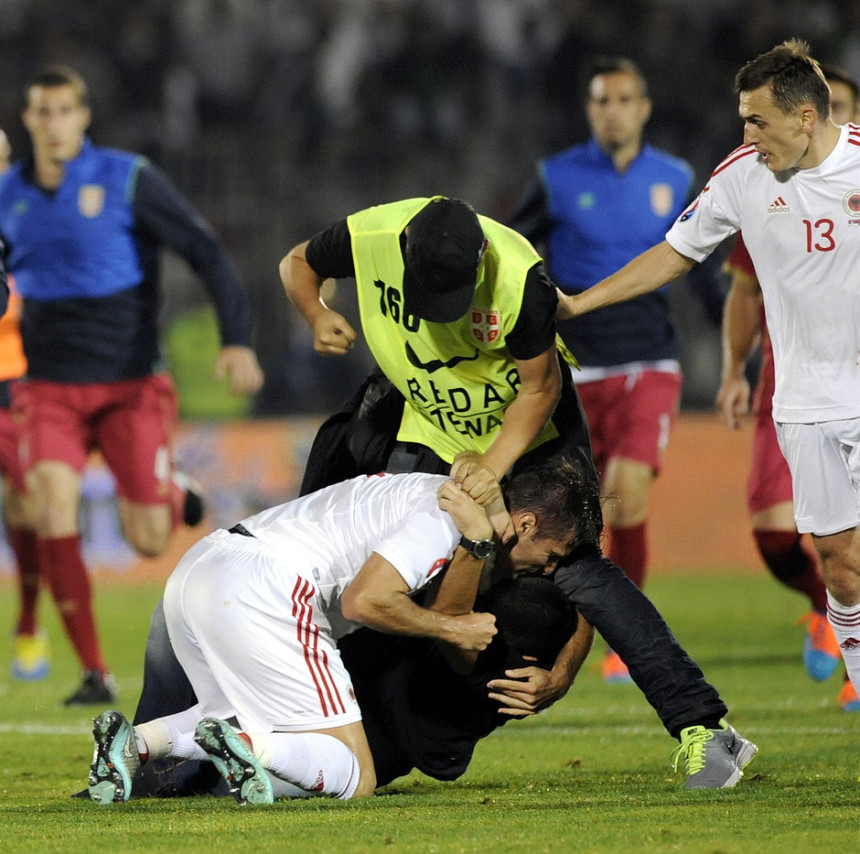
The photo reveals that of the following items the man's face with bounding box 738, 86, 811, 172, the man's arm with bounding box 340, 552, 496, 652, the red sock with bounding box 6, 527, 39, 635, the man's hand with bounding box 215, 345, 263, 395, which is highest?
the man's face with bounding box 738, 86, 811, 172

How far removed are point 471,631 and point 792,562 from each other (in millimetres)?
3199


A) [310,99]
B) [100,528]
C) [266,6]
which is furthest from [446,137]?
[100,528]

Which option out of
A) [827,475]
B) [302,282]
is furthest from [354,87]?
[827,475]

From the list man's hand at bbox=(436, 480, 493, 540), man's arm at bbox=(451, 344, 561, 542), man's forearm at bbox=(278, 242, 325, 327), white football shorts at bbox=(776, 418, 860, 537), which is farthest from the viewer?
man's forearm at bbox=(278, 242, 325, 327)

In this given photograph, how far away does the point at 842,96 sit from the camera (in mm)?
6977

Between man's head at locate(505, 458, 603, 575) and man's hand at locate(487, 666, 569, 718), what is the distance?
325 mm

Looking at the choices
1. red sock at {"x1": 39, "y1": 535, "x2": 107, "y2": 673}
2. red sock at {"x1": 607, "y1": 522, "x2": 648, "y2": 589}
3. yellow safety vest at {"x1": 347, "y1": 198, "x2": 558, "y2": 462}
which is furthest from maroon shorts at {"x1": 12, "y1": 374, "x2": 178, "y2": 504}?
yellow safety vest at {"x1": 347, "y1": 198, "x2": 558, "y2": 462}

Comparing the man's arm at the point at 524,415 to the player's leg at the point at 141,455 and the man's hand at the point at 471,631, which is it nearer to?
the man's hand at the point at 471,631

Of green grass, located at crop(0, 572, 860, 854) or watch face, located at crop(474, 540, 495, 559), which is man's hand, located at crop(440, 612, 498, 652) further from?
green grass, located at crop(0, 572, 860, 854)

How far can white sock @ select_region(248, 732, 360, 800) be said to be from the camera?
4.29 meters

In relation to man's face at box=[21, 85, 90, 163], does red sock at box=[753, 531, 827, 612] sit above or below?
below

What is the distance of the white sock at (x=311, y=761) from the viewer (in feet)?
14.1

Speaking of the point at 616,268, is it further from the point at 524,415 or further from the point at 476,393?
the point at 524,415

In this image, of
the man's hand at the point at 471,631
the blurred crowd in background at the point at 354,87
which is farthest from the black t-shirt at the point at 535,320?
the blurred crowd in background at the point at 354,87
